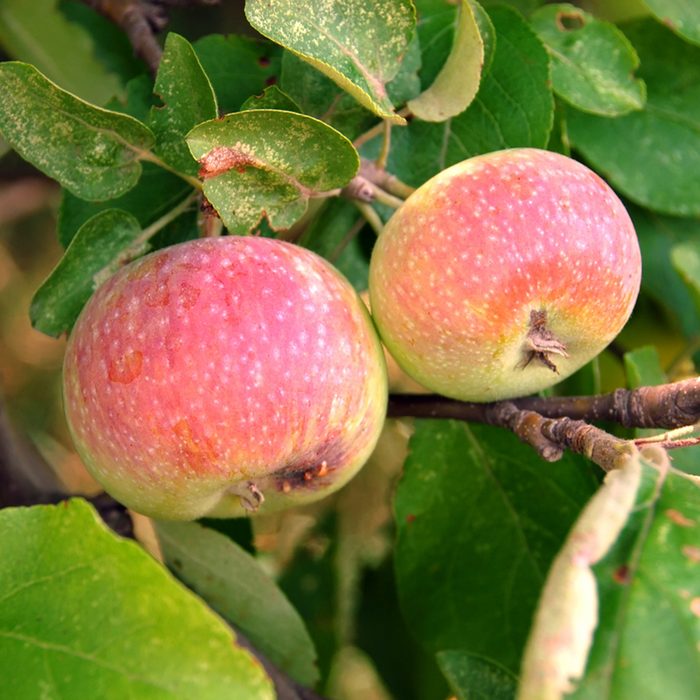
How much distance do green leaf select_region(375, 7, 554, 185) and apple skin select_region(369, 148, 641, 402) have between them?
217mm

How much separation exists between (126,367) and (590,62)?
830 millimetres

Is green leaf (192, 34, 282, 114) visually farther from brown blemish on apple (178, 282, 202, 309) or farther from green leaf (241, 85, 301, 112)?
brown blemish on apple (178, 282, 202, 309)

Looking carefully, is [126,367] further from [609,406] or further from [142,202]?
[609,406]

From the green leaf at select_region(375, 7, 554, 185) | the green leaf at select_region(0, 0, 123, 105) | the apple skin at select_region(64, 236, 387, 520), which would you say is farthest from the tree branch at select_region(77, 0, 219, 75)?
the apple skin at select_region(64, 236, 387, 520)

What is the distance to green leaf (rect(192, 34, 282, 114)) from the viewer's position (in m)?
1.21

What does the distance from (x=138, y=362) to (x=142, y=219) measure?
1.21 ft

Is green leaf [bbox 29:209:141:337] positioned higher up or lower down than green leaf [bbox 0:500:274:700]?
higher up

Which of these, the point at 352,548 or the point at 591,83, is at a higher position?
the point at 591,83

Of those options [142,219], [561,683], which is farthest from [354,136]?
[561,683]

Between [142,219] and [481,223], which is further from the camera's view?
[142,219]

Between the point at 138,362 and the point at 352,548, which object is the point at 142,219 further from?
the point at 352,548

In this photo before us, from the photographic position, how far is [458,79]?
1.08 metres

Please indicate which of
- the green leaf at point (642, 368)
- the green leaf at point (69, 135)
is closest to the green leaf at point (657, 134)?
the green leaf at point (642, 368)

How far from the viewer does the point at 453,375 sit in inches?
38.2
